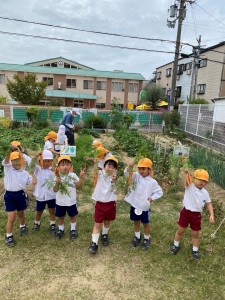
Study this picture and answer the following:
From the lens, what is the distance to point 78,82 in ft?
110

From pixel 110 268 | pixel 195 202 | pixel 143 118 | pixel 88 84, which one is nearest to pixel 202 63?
pixel 143 118

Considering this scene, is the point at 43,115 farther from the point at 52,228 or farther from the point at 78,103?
the point at 78,103

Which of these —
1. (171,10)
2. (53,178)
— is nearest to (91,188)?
(53,178)

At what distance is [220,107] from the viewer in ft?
30.9

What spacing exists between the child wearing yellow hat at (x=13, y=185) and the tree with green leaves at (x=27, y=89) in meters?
21.6

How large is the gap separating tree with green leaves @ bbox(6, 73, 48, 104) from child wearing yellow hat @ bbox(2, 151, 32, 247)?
21563mm

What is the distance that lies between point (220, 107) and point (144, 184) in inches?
286

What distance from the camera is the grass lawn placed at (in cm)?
277

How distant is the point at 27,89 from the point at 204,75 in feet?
57.9

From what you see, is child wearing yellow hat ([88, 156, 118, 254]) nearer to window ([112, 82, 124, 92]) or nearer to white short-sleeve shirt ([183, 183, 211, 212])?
white short-sleeve shirt ([183, 183, 211, 212])

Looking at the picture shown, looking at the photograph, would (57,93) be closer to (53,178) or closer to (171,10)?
(171,10)

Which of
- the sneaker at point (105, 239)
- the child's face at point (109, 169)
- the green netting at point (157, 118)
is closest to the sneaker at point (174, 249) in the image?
the sneaker at point (105, 239)

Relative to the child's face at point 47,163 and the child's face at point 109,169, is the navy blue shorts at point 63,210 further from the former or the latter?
the child's face at point 109,169

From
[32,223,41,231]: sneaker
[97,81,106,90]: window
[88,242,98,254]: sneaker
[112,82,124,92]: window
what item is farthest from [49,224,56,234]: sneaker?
[112,82,124,92]: window
